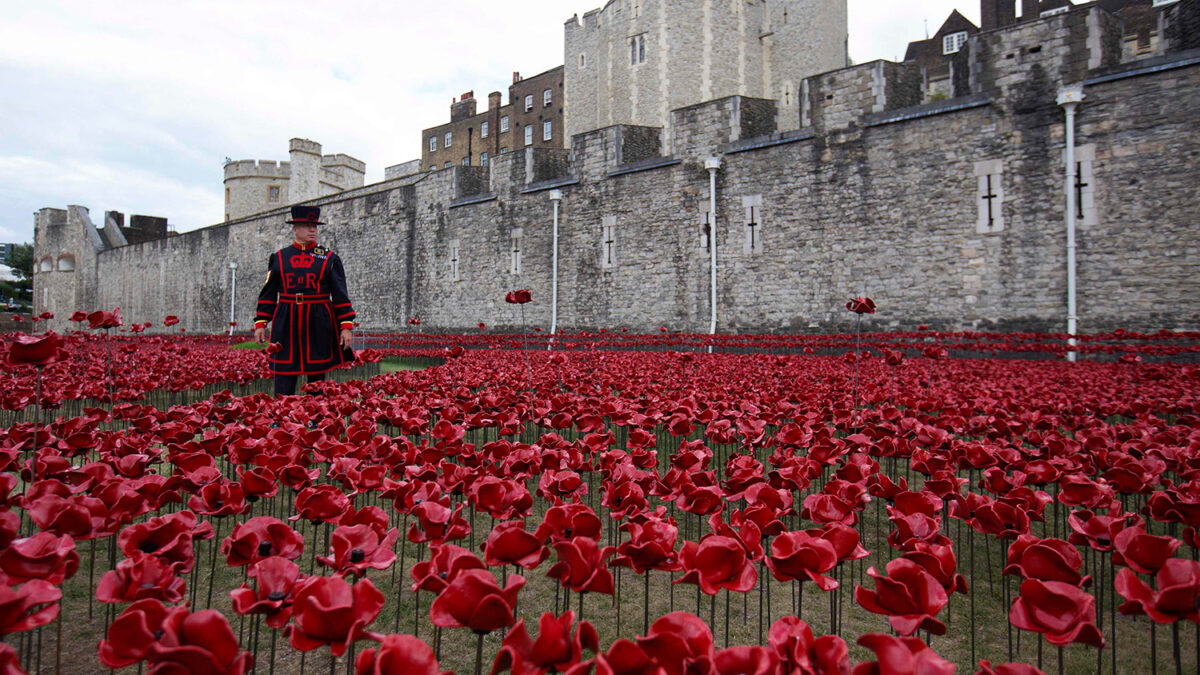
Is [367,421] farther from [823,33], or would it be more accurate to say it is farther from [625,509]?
[823,33]

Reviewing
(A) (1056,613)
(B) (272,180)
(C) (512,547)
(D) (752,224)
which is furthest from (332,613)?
(B) (272,180)

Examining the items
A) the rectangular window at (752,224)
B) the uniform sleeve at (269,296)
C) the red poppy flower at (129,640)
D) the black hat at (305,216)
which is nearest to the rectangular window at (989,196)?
the rectangular window at (752,224)

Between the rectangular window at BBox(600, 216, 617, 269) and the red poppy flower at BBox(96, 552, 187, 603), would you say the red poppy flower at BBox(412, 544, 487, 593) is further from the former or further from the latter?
the rectangular window at BBox(600, 216, 617, 269)

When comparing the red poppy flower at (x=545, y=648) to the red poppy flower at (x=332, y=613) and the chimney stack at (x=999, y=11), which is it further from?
the chimney stack at (x=999, y=11)

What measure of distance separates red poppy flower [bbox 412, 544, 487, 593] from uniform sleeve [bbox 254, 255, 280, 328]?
17.7 ft

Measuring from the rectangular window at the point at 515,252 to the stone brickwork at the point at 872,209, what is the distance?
160 millimetres

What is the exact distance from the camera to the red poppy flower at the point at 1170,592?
121 centimetres

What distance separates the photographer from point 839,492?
1994 millimetres

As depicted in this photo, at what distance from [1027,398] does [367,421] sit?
4704mm

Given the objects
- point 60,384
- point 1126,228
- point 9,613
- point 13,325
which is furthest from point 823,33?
point 13,325

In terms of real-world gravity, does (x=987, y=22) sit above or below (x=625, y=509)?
above

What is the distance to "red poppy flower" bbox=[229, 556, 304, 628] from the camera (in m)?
1.23

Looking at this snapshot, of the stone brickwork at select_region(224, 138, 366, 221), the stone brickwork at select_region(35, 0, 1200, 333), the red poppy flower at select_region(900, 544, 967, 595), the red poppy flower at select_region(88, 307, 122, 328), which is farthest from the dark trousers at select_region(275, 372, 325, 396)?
the stone brickwork at select_region(224, 138, 366, 221)

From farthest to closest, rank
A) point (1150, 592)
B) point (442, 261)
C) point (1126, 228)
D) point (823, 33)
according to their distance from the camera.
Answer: point (823, 33) < point (442, 261) < point (1126, 228) < point (1150, 592)
